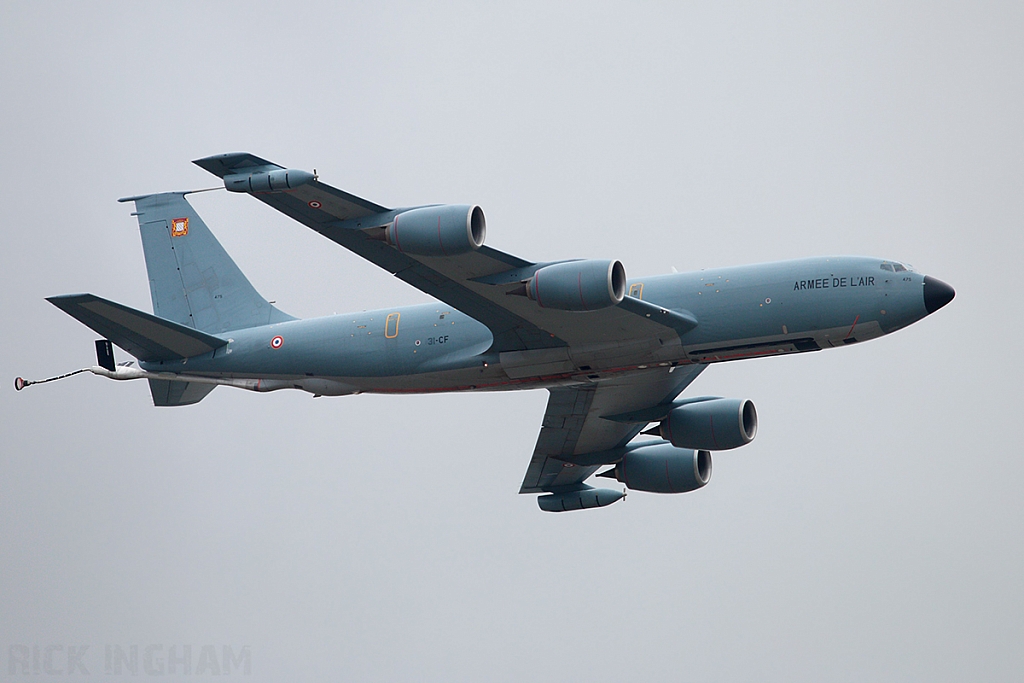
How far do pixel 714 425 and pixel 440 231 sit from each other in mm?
13734

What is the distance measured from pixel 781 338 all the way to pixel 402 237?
38.0ft

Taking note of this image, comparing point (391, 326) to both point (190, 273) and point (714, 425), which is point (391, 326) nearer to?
point (190, 273)

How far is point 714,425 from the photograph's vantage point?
4134 centimetres

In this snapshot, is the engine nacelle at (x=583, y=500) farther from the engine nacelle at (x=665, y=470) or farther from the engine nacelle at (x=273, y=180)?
the engine nacelle at (x=273, y=180)

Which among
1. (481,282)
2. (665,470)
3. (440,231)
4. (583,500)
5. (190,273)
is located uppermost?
(440,231)

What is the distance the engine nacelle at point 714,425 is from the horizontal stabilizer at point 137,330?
1612 centimetres

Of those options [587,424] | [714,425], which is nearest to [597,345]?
[714,425]

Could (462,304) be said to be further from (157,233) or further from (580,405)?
(157,233)

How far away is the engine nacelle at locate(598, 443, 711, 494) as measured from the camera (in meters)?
44.8

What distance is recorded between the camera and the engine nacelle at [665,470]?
4481cm

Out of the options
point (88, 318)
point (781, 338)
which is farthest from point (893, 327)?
point (88, 318)

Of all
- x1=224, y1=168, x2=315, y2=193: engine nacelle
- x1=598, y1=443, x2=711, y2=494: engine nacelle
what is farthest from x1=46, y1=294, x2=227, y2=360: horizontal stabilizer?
x1=598, y1=443, x2=711, y2=494: engine nacelle

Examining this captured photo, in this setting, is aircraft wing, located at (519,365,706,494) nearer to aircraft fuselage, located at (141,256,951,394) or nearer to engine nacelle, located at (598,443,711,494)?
Result: engine nacelle, located at (598,443,711,494)

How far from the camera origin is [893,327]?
Answer: 35.4 m
